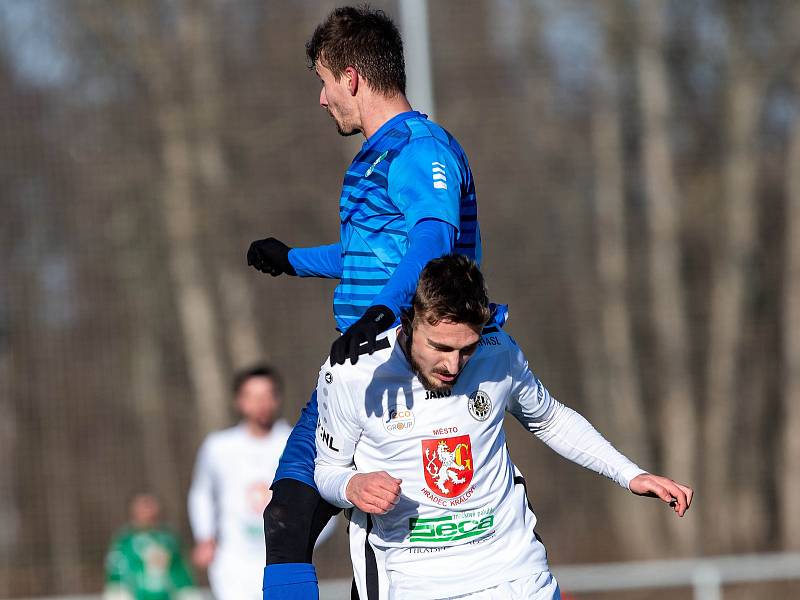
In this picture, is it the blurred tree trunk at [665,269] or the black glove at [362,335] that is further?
the blurred tree trunk at [665,269]

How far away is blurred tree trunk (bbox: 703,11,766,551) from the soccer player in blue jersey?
32.6ft

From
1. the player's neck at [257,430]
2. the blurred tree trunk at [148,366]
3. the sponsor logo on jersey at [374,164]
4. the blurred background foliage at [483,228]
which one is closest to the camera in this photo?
the sponsor logo on jersey at [374,164]

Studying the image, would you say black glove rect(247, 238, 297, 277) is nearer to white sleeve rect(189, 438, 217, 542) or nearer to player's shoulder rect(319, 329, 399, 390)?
player's shoulder rect(319, 329, 399, 390)

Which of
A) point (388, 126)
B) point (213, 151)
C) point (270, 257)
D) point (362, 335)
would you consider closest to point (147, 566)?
point (213, 151)

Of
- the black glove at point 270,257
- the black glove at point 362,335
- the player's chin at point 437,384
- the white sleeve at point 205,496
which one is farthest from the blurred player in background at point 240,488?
the black glove at point 362,335

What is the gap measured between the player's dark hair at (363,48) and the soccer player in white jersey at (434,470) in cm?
82

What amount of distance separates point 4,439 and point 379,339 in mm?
9655

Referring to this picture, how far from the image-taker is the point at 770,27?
46.1 feet

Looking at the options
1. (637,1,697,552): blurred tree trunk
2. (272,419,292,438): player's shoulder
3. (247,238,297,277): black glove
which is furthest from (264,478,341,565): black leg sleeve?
(637,1,697,552): blurred tree trunk

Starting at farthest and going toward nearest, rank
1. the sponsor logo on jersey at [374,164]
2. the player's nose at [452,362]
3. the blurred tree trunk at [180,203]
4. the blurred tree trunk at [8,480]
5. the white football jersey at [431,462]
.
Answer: the blurred tree trunk at [180,203] < the blurred tree trunk at [8,480] < the sponsor logo on jersey at [374,164] < the white football jersey at [431,462] < the player's nose at [452,362]

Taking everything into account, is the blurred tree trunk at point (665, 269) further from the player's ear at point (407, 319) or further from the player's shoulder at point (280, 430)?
the player's ear at point (407, 319)

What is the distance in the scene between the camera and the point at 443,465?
3.81m

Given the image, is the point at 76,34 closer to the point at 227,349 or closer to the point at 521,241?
the point at 227,349

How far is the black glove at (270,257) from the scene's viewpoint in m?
4.52
